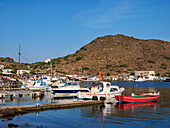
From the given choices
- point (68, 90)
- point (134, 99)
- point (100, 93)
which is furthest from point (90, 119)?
point (68, 90)

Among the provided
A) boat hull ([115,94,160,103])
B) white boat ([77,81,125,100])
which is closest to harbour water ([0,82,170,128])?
boat hull ([115,94,160,103])

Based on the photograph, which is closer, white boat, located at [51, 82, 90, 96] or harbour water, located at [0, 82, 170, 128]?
harbour water, located at [0, 82, 170, 128]

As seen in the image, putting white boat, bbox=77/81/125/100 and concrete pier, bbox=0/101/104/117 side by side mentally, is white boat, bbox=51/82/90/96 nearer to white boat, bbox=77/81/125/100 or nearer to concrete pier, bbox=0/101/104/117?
white boat, bbox=77/81/125/100

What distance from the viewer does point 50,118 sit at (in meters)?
27.9

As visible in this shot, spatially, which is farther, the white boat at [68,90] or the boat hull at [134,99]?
the white boat at [68,90]

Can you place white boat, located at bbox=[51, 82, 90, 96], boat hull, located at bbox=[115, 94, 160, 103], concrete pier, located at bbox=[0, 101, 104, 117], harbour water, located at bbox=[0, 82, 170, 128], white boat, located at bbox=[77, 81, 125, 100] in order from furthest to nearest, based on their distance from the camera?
white boat, located at bbox=[51, 82, 90, 96], white boat, located at bbox=[77, 81, 125, 100], boat hull, located at bbox=[115, 94, 160, 103], concrete pier, located at bbox=[0, 101, 104, 117], harbour water, located at bbox=[0, 82, 170, 128]

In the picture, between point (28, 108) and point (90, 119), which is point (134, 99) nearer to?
point (90, 119)

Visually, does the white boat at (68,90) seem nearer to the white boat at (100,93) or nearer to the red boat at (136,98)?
the white boat at (100,93)

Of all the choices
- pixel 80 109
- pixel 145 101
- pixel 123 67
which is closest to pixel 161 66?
pixel 123 67

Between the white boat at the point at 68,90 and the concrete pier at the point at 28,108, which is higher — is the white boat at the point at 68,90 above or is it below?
above

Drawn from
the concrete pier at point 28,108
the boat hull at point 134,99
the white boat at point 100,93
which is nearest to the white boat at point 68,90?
the white boat at point 100,93

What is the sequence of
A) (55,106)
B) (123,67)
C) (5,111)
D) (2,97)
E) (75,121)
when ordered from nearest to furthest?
(75,121), (5,111), (55,106), (2,97), (123,67)

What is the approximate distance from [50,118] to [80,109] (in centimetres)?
716

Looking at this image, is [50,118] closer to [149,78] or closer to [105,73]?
[149,78]
